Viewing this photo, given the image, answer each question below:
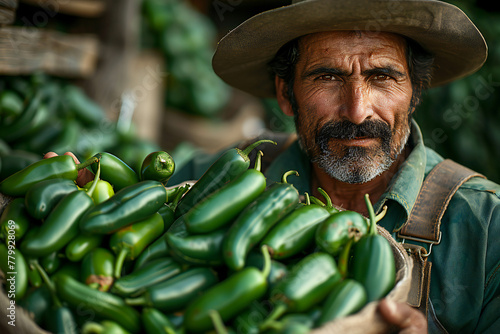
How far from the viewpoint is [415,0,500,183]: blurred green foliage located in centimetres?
433

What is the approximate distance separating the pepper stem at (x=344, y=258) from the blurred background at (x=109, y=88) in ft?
3.50

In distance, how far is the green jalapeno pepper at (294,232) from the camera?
1484 millimetres

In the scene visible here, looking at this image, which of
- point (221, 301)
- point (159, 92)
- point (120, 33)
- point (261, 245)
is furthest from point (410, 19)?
point (159, 92)

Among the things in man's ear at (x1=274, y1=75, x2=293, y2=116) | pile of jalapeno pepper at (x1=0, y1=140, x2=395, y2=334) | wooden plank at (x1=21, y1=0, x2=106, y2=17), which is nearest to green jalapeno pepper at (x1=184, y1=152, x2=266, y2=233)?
pile of jalapeno pepper at (x1=0, y1=140, x2=395, y2=334)

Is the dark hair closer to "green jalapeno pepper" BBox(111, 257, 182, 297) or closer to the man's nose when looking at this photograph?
the man's nose

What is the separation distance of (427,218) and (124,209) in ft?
4.49

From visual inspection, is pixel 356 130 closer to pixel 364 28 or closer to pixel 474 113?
pixel 364 28

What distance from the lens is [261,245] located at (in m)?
1.49

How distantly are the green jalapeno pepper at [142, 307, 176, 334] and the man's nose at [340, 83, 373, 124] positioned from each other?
4.37 feet

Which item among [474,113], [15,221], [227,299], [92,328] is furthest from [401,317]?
[474,113]

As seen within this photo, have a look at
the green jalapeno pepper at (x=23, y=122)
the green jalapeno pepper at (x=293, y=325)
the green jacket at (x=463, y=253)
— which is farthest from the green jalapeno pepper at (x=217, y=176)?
the green jalapeno pepper at (x=23, y=122)

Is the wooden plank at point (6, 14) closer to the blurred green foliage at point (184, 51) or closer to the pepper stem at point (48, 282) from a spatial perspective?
the pepper stem at point (48, 282)

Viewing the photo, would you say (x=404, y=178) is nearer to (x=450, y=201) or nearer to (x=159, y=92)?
(x=450, y=201)

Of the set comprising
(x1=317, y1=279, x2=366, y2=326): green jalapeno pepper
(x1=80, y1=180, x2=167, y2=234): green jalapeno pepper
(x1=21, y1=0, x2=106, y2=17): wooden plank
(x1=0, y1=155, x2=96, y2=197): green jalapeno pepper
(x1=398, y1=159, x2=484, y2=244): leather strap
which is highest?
(x1=21, y1=0, x2=106, y2=17): wooden plank
